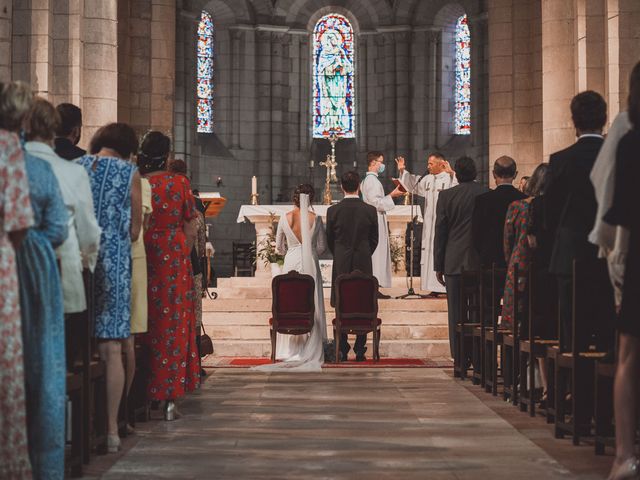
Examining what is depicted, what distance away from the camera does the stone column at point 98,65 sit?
1426 centimetres

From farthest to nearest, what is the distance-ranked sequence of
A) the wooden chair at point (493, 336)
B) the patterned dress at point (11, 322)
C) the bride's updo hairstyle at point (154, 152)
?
the wooden chair at point (493, 336)
the bride's updo hairstyle at point (154, 152)
the patterned dress at point (11, 322)

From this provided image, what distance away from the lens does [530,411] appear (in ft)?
24.8

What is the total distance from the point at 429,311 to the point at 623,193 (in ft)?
30.3

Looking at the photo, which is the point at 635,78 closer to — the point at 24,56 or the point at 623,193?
the point at 623,193

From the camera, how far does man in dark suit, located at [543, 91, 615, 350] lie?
20.3 feet

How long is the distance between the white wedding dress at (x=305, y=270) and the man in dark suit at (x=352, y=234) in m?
0.15

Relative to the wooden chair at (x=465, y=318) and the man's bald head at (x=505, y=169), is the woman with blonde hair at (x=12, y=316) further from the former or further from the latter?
the wooden chair at (x=465, y=318)

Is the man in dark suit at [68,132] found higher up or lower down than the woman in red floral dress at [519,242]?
higher up

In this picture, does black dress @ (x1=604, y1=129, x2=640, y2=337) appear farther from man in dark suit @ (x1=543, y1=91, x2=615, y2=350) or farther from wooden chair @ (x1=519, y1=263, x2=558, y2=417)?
wooden chair @ (x1=519, y1=263, x2=558, y2=417)

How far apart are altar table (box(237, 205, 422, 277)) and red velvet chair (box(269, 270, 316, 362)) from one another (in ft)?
16.3

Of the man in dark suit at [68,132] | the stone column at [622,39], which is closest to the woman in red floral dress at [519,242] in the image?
the man in dark suit at [68,132]

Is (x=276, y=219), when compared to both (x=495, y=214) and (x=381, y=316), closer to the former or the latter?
(x=381, y=316)

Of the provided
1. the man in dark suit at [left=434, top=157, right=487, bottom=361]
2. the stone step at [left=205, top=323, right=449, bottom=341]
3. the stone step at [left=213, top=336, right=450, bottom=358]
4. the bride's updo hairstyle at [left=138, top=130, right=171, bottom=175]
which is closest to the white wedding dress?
the stone step at [left=213, top=336, right=450, bottom=358]

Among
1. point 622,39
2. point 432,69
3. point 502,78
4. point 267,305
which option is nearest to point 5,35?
point 267,305
